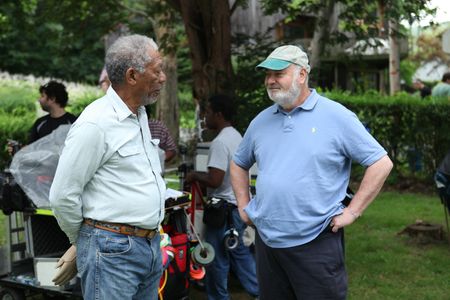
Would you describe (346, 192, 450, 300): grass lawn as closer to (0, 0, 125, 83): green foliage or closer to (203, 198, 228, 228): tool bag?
(203, 198, 228, 228): tool bag

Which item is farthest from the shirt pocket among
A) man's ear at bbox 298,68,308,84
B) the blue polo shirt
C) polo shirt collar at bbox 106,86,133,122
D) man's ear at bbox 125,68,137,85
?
man's ear at bbox 298,68,308,84

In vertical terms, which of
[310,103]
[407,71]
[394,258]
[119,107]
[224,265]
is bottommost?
[407,71]

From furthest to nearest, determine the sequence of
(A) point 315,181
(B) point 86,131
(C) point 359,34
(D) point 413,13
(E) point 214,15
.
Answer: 1. (C) point 359,34
2. (E) point 214,15
3. (D) point 413,13
4. (A) point 315,181
5. (B) point 86,131

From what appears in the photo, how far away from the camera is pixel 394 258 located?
24.7 ft

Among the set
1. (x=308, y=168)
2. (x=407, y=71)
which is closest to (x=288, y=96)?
(x=308, y=168)

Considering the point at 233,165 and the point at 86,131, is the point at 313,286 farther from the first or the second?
the point at 86,131

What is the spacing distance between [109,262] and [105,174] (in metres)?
0.41

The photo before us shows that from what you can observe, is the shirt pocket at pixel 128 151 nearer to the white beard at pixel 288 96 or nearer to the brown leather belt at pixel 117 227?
the brown leather belt at pixel 117 227

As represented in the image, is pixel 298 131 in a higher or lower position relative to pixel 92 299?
higher

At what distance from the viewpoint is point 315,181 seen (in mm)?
3604

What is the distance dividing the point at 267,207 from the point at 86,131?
1.11m

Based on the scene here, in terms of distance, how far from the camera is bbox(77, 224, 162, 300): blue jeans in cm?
320

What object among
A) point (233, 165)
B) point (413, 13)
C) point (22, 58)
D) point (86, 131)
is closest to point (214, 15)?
point (413, 13)

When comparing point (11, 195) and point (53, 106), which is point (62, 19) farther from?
point (11, 195)
